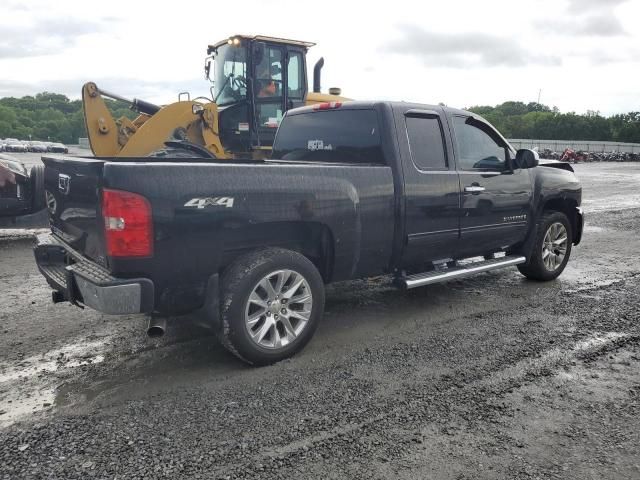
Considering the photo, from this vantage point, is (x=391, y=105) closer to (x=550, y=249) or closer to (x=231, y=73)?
(x=550, y=249)

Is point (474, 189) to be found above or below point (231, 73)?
below

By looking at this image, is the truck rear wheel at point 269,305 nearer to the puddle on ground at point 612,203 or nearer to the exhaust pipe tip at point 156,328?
the exhaust pipe tip at point 156,328

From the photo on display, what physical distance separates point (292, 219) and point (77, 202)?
4.99 feet

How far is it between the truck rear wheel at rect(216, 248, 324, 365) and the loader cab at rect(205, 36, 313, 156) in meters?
→ 6.66

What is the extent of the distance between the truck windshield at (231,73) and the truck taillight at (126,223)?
7.36m

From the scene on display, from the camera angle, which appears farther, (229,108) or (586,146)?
(586,146)

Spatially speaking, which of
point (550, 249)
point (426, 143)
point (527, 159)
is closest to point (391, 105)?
point (426, 143)

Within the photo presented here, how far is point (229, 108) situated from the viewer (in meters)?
10.2

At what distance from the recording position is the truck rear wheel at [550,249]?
5.97 m

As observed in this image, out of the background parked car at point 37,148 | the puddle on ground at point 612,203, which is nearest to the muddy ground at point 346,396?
the puddle on ground at point 612,203

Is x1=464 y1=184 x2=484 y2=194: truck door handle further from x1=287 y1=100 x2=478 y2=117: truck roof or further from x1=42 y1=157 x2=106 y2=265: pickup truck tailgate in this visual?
x1=42 y1=157 x2=106 y2=265: pickup truck tailgate

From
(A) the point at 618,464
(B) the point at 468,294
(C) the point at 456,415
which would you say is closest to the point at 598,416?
(A) the point at 618,464

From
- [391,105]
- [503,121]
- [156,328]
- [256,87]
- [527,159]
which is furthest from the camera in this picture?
[503,121]

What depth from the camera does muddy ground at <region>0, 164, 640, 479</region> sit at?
2.63 m
